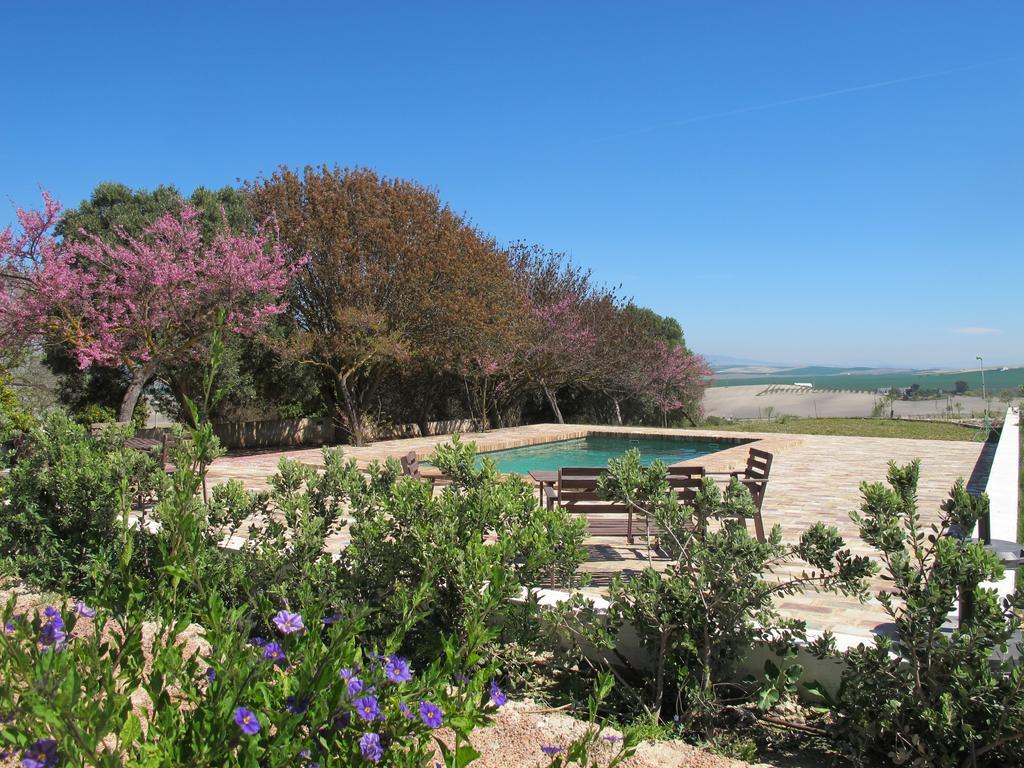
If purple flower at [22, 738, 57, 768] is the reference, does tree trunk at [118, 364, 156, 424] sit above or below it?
above

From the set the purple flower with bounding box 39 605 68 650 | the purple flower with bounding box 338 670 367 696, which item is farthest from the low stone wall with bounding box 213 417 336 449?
the purple flower with bounding box 338 670 367 696

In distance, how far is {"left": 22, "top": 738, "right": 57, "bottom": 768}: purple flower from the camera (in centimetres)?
152

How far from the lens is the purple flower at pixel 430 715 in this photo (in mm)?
1828

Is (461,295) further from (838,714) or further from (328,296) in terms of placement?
(838,714)

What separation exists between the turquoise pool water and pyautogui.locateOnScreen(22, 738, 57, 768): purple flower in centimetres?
1377

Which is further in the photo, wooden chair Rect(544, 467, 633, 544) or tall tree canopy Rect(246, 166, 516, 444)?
tall tree canopy Rect(246, 166, 516, 444)

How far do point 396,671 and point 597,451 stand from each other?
17.2 m

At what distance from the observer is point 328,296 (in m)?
17.2

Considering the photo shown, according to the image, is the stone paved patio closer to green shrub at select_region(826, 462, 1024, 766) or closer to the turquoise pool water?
the turquoise pool water

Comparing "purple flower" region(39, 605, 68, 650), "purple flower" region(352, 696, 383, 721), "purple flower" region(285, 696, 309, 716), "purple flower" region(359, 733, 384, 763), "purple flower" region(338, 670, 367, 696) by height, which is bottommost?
"purple flower" region(359, 733, 384, 763)

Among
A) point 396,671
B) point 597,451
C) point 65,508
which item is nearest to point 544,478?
point 65,508

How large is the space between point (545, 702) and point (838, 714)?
126 cm

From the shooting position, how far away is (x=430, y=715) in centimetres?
185

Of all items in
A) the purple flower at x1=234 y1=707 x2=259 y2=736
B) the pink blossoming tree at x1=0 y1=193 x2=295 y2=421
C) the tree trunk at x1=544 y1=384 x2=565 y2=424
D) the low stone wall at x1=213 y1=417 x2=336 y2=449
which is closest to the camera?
the purple flower at x1=234 y1=707 x2=259 y2=736
